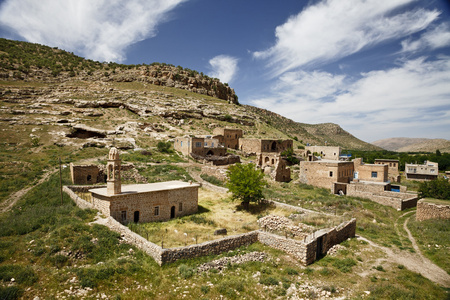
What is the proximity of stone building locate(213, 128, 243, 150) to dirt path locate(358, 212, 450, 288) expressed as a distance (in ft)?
141

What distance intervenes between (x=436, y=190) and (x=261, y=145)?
109ft

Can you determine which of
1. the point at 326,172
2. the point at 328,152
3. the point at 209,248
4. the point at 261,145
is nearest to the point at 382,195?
the point at 326,172

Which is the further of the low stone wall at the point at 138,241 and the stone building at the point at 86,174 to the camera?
the stone building at the point at 86,174

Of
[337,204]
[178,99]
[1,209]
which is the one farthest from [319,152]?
[1,209]

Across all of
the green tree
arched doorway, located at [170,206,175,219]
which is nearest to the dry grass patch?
arched doorway, located at [170,206,175,219]

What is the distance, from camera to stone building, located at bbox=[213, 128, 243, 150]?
5686 centimetres

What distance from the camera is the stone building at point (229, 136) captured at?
5686 centimetres

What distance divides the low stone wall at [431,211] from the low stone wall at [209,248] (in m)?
16.6

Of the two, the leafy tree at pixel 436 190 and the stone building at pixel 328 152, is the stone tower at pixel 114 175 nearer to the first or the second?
the leafy tree at pixel 436 190

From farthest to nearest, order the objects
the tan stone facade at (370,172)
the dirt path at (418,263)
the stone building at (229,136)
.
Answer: the stone building at (229,136) < the tan stone facade at (370,172) < the dirt path at (418,263)

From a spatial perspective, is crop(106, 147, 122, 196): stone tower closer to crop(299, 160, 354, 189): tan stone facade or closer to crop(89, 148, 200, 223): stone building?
crop(89, 148, 200, 223): stone building

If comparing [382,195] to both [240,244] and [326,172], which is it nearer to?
[326,172]

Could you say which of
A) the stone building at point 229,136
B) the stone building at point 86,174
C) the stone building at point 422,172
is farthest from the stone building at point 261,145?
the stone building at point 86,174

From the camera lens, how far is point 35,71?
74.1 metres
